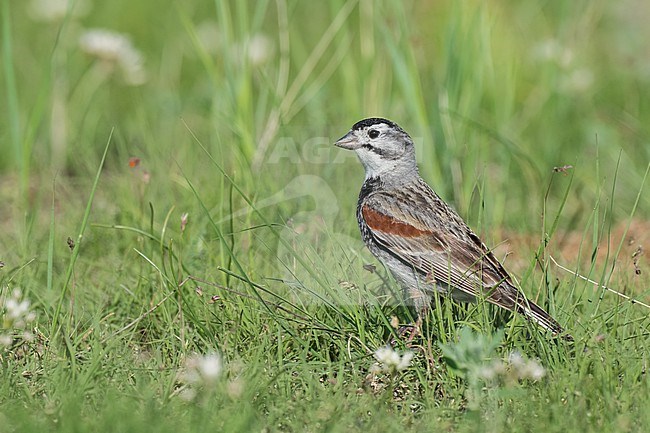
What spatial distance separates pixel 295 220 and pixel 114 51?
8.47ft

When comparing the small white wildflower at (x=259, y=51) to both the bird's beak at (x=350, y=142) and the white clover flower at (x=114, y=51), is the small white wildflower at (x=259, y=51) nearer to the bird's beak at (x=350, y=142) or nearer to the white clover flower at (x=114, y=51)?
the white clover flower at (x=114, y=51)

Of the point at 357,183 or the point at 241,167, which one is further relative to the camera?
the point at 357,183

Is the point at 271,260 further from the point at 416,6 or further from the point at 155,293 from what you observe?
the point at 416,6

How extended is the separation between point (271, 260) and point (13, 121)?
5.64 ft

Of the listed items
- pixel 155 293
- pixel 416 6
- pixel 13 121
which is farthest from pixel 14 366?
pixel 416 6

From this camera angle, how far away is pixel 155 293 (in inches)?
168

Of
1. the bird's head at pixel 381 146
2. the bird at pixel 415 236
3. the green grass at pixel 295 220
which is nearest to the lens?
the green grass at pixel 295 220

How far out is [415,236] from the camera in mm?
4270

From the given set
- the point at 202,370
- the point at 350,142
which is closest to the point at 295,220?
the point at 350,142

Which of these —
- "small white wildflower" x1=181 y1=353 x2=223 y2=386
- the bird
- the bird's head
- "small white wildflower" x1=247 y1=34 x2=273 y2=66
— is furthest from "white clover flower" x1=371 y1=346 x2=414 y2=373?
"small white wildflower" x1=247 y1=34 x2=273 y2=66

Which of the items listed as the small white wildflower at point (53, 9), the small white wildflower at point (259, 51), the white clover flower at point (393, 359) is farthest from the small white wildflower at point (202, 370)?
the small white wildflower at point (53, 9)

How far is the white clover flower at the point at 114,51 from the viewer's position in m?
6.92

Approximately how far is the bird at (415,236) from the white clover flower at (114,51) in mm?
2967

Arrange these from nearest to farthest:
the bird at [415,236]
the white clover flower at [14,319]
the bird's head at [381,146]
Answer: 1. the white clover flower at [14,319]
2. the bird at [415,236]
3. the bird's head at [381,146]
